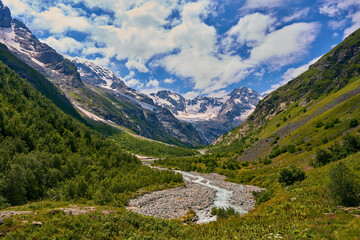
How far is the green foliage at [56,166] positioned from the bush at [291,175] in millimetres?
40244

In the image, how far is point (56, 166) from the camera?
185 feet

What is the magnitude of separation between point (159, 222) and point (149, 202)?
26.1 meters

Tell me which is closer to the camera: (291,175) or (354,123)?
(291,175)

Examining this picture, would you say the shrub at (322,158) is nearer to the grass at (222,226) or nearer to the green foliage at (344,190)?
the grass at (222,226)

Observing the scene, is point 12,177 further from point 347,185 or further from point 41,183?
point 347,185

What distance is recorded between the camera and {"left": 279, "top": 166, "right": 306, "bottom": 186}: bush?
4009cm

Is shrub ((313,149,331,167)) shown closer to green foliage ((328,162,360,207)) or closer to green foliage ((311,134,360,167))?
green foliage ((311,134,360,167))

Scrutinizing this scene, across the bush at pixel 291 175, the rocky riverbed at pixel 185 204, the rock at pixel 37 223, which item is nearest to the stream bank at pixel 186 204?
the rocky riverbed at pixel 185 204

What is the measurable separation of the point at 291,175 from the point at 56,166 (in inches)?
2670

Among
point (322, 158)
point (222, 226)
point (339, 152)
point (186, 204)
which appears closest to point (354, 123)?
point (339, 152)

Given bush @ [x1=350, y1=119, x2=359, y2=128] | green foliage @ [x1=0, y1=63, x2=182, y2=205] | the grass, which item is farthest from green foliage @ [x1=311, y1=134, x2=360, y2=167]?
green foliage @ [x1=0, y1=63, x2=182, y2=205]

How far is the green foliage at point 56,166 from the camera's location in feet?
132

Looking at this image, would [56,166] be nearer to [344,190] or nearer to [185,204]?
[185,204]

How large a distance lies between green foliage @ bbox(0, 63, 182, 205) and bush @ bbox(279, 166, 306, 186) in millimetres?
40244
